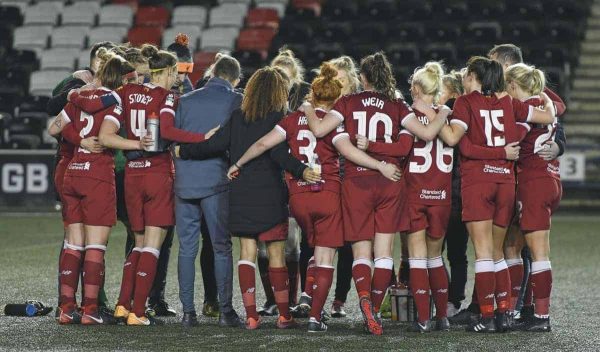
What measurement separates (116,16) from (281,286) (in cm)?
1515

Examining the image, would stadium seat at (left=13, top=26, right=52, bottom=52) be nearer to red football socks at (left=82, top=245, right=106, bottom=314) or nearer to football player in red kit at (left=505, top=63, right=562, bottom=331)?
red football socks at (left=82, top=245, right=106, bottom=314)

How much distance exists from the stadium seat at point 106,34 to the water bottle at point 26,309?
13562 mm

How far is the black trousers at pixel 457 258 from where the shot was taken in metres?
8.95

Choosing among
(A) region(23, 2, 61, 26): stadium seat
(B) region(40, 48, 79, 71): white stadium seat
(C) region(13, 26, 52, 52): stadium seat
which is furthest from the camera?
(A) region(23, 2, 61, 26): stadium seat

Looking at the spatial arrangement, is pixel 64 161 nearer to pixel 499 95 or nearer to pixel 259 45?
pixel 499 95

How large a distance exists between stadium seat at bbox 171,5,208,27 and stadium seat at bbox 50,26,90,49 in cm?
159

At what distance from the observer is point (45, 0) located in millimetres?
23438

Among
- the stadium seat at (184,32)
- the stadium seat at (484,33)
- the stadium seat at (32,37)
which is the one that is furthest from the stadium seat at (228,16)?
the stadium seat at (484,33)

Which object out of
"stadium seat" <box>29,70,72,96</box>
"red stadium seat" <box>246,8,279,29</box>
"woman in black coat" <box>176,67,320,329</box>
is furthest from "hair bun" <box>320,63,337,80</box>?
"red stadium seat" <box>246,8,279,29</box>

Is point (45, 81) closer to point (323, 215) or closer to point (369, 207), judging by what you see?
point (323, 215)

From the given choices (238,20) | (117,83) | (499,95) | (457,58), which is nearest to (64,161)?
(117,83)

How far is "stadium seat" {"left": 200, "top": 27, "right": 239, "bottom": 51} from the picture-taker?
2178 centimetres

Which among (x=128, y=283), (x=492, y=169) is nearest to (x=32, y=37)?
(x=128, y=283)

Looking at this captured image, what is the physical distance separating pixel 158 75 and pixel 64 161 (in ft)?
3.15
